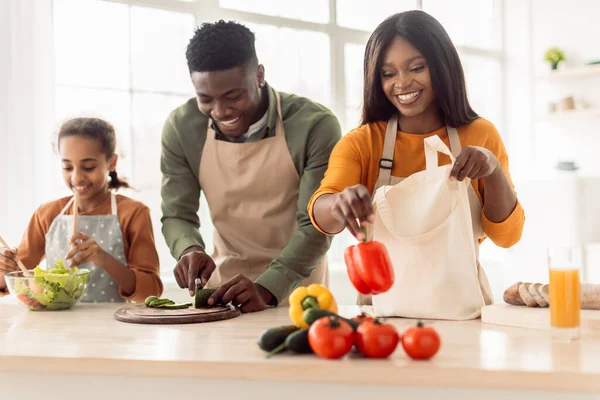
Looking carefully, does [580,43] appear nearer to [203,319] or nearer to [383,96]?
[383,96]

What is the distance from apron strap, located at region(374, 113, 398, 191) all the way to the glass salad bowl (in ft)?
3.10

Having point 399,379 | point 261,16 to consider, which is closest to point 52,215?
point 399,379

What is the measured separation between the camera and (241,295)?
6.66ft

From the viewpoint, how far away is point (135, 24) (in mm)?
3898

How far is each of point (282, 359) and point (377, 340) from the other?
0.19 m

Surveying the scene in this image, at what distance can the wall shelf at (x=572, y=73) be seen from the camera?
5312 mm

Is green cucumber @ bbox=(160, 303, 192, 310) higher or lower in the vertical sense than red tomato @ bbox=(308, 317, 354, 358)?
lower

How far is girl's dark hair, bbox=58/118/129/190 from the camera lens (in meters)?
2.54

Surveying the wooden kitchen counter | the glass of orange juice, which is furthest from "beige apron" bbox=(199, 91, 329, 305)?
the glass of orange juice

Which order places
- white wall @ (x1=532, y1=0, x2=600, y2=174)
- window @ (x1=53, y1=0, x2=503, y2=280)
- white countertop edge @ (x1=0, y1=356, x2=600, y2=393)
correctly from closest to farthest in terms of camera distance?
1. white countertop edge @ (x1=0, y1=356, x2=600, y2=393)
2. window @ (x1=53, y1=0, x2=503, y2=280)
3. white wall @ (x1=532, y1=0, x2=600, y2=174)

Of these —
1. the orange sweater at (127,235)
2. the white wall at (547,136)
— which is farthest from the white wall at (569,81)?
the orange sweater at (127,235)

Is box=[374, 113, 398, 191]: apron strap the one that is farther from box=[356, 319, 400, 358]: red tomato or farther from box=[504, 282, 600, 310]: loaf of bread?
box=[356, 319, 400, 358]: red tomato

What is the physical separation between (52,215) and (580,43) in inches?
175

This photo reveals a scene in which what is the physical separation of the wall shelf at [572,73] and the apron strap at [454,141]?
3.71m
